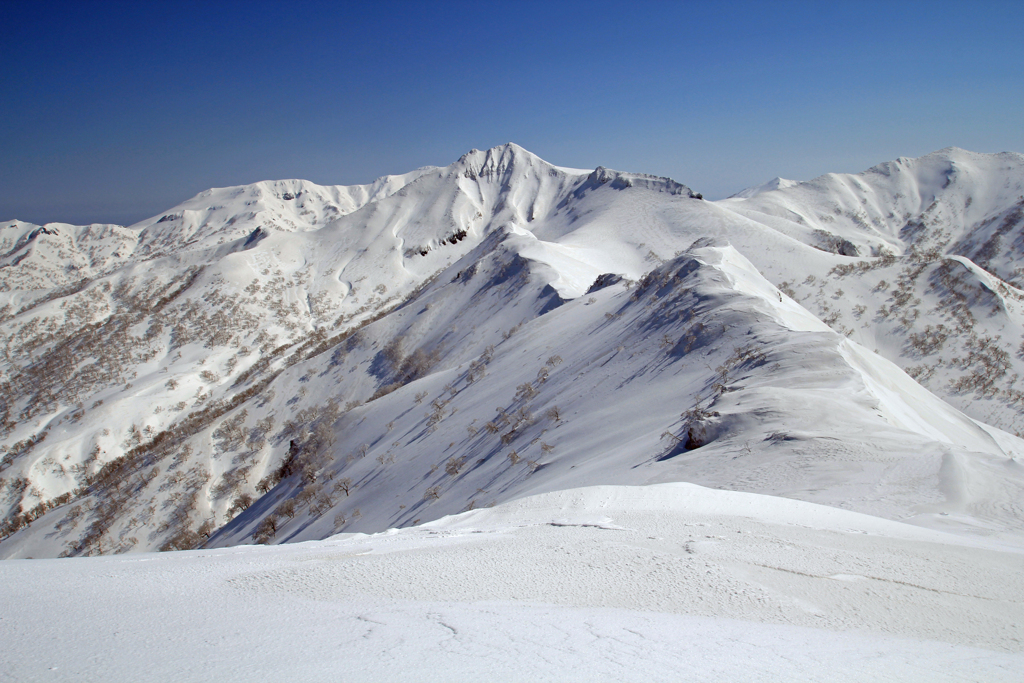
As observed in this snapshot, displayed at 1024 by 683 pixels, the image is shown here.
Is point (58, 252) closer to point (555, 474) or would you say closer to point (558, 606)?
point (555, 474)

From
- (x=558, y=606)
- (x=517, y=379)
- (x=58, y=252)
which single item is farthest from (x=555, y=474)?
(x=58, y=252)

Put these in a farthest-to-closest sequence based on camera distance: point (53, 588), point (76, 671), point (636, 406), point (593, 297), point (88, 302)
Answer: point (88, 302) → point (593, 297) → point (636, 406) → point (53, 588) → point (76, 671)

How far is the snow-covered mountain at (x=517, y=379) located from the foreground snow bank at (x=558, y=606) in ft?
5.63

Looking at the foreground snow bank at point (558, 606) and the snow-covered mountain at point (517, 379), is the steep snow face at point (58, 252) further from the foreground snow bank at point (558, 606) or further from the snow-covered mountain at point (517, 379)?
the foreground snow bank at point (558, 606)

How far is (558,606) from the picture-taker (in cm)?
299

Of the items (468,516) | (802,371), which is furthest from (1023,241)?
(468,516)

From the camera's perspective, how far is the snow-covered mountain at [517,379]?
739 centimetres

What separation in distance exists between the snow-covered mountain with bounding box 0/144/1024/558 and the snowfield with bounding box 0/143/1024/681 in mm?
97

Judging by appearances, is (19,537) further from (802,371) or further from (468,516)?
(802,371)

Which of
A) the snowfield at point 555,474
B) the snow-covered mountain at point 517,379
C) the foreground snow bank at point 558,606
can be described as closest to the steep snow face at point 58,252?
the snow-covered mountain at point 517,379

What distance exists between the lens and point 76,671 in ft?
6.90

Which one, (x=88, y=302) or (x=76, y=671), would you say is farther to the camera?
(x=88, y=302)

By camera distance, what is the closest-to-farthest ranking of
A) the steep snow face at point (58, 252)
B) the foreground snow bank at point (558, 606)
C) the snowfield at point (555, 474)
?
the foreground snow bank at point (558, 606), the snowfield at point (555, 474), the steep snow face at point (58, 252)

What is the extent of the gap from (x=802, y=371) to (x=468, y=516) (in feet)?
21.0
